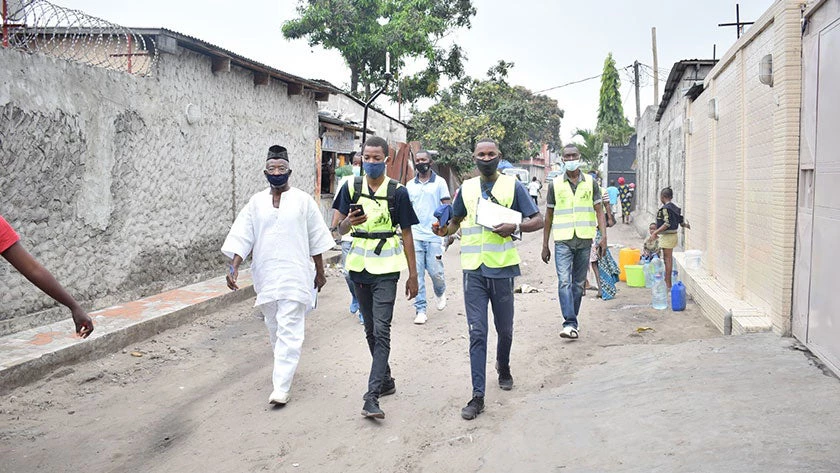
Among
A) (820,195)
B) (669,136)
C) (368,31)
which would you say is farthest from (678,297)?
(368,31)

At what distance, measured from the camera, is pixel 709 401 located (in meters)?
4.49

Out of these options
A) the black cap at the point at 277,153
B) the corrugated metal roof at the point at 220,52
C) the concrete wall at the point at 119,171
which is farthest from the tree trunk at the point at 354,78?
the black cap at the point at 277,153

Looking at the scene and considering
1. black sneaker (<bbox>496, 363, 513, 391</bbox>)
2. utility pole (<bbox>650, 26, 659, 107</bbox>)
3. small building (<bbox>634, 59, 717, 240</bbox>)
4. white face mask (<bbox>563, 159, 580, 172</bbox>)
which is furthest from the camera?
utility pole (<bbox>650, 26, 659, 107</bbox>)

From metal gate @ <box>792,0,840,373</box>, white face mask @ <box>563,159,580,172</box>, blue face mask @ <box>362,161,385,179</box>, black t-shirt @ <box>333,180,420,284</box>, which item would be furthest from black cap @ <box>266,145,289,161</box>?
metal gate @ <box>792,0,840,373</box>

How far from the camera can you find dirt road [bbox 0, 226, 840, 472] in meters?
4.34

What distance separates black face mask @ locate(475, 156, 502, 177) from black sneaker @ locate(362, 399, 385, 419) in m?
1.76

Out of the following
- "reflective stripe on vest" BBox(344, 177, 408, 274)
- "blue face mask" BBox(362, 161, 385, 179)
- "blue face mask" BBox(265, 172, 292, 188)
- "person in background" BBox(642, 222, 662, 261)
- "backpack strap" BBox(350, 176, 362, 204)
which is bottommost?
"person in background" BBox(642, 222, 662, 261)

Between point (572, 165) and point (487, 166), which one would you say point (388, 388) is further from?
point (572, 165)

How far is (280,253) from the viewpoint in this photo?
548 centimetres

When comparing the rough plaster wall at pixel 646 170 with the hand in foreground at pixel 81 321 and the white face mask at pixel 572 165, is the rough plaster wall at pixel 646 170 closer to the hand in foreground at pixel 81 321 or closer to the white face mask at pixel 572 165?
Answer: the white face mask at pixel 572 165

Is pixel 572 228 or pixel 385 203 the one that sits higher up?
pixel 385 203

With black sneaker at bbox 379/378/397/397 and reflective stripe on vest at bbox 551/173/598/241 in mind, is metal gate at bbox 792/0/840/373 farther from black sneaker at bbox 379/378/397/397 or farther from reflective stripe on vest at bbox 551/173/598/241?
black sneaker at bbox 379/378/397/397

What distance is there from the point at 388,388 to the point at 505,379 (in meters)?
0.89

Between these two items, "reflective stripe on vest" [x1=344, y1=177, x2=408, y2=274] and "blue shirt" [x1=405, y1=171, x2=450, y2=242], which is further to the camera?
"blue shirt" [x1=405, y1=171, x2=450, y2=242]
